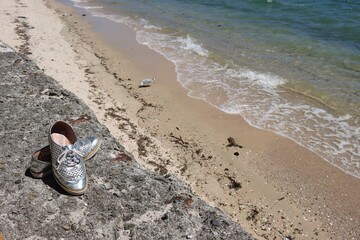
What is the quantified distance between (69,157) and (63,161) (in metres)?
0.08

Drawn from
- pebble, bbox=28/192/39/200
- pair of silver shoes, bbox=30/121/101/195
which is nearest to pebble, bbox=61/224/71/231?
pair of silver shoes, bbox=30/121/101/195

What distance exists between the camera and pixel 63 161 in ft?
10.6

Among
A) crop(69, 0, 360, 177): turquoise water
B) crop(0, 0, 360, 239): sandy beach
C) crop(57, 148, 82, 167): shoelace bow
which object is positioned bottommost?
crop(0, 0, 360, 239): sandy beach

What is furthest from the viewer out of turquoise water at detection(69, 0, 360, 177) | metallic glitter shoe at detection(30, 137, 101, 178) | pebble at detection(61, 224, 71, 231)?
turquoise water at detection(69, 0, 360, 177)

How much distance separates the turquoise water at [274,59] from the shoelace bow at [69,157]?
4812 millimetres

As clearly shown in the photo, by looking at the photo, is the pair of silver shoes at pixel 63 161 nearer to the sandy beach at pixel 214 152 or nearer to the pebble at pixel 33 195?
the pebble at pixel 33 195

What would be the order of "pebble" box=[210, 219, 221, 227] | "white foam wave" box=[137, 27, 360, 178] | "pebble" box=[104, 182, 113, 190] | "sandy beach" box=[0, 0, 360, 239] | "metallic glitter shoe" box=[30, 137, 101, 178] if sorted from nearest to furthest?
1. "pebble" box=[210, 219, 221, 227]
2. "metallic glitter shoe" box=[30, 137, 101, 178]
3. "pebble" box=[104, 182, 113, 190]
4. "sandy beach" box=[0, 0, 360, 239]
5. "white foam wave" box=[137, 27, 360, 178]

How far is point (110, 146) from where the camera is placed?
4.34 m

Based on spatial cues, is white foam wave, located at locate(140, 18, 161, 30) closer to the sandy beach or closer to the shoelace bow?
the sandy beach

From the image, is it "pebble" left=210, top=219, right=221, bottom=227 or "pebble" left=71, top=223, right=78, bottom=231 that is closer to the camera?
"pebble" left=71, top=223, right=78, bottom=231

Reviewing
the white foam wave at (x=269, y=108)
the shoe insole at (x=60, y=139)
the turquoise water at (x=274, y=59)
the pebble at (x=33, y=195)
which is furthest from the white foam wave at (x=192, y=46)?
the pebble at (x=33, y=195)

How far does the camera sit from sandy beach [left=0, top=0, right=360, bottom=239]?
4.76m

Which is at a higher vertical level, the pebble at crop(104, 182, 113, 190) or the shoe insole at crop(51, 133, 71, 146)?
the shoe insole at crop(51, 133, 71, 146)

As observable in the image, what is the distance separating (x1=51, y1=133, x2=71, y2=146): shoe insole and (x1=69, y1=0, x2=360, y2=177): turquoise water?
474 centimetres
